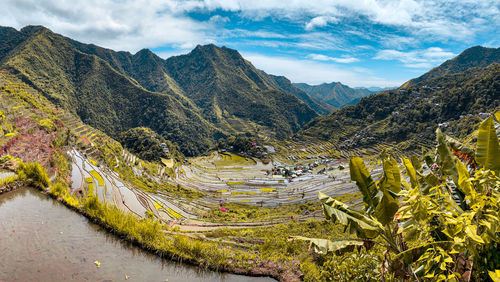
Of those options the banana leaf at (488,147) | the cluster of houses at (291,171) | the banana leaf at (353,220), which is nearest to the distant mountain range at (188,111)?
the cluster of houses at (291,171)

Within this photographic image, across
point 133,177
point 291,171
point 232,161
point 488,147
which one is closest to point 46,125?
point 133,177

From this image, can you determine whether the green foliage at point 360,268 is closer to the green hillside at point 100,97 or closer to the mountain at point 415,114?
the mountain at point 415,114

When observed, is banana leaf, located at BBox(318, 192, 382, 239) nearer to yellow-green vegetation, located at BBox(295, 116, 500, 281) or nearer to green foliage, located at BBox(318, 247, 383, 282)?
yellow-green vegetation, located at BBox(295, 116, 500, 281)

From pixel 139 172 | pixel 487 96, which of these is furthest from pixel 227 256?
pixel 487 96

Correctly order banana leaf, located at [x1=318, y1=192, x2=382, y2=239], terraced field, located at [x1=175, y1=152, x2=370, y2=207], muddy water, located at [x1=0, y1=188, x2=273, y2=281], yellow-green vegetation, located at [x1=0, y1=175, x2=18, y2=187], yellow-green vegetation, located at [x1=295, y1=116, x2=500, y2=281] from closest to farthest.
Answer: yellow-green vegetation, located at [x1=295, y1=116, x2=500, y2=281], banana leaf, located at [x1=318, y1=192, x2=382, y2=239], muddy water, located at [x1=0, y1=188, x2=273, y2=281], yellow-green vegetation, located at [x1=0, y1=175, x2=18, y2=187], terraced field, located at [x1=175, y1=152, x2=370, y2=207]

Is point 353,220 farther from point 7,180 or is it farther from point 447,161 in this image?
point 7,180

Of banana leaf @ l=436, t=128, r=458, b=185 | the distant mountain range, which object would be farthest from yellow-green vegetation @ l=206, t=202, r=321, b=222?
the distant mountain range
